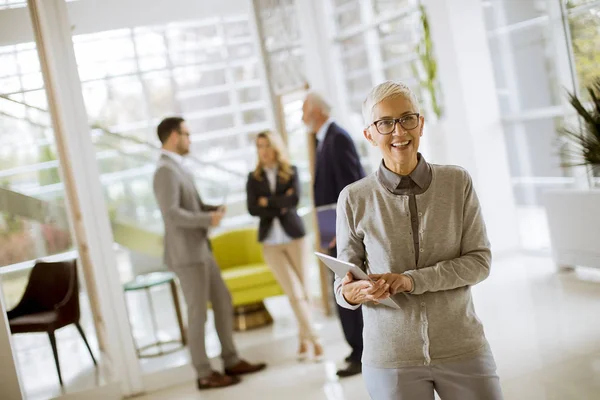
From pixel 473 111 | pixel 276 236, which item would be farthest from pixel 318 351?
pixel 473 111

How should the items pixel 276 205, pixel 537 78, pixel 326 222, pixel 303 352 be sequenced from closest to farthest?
1. pixel 326 222
2. pixel 276 205
3. pixel 303 352
4. pixel 537 78

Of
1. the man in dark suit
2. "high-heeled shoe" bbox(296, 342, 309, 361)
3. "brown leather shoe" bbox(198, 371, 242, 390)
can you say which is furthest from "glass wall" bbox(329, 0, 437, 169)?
"brown leather shoe" bbox(198, 371, 242, 390)

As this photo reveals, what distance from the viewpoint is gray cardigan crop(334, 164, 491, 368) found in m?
2.10

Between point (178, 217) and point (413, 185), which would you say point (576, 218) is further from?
point (413, 185)

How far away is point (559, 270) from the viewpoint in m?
6.40

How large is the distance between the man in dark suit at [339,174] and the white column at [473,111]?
7.98ft

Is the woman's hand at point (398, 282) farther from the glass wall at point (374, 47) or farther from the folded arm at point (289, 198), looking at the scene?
the glass wall at point (374, 47)

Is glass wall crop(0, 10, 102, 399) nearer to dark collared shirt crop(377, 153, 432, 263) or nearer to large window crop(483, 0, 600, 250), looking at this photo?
dark collared shirt crop(377, 153, 432, 263)

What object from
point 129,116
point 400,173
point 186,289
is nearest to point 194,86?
point 129,116

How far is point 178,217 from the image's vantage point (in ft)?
16.8

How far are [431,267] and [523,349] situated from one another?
2.79m

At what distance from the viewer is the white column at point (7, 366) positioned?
16.4 ft

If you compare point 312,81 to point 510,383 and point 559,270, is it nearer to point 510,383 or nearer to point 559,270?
point 559,270

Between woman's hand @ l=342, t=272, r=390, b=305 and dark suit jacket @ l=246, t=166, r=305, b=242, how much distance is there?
322cm
